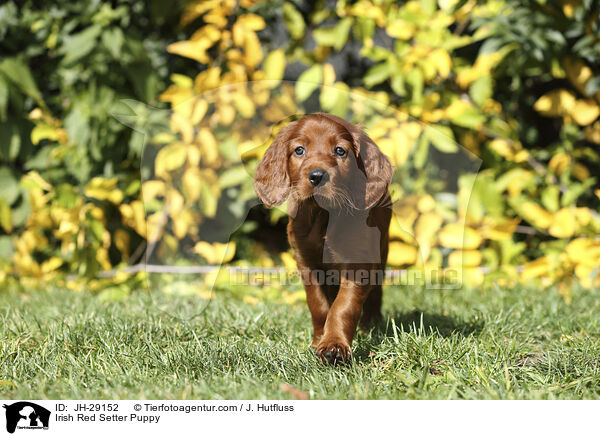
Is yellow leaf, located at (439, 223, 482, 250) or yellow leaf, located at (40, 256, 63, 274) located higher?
yellow leaf, located at (439, 223, 482, 250)

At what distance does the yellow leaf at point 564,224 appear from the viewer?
3.59 meters

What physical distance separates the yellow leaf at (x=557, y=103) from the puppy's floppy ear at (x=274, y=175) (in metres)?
2.58

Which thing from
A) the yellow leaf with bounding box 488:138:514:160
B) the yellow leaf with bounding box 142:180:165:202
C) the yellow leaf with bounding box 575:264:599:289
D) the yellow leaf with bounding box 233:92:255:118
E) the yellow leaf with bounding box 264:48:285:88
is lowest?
the yellow leaf with bounding box 575:264:599:289

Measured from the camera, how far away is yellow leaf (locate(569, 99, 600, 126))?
12.3 ft

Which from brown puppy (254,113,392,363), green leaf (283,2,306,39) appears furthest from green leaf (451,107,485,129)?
brown puppy (254,113,392,363)

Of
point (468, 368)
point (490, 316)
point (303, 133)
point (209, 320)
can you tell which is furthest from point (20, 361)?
point (490, 316)

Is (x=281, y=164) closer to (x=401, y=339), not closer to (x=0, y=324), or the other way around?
(x=401, y=339)

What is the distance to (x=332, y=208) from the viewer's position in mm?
1866

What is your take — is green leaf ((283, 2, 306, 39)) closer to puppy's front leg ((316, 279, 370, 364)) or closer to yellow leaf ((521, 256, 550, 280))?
yellow leaf ((521, 256, 550, 280))

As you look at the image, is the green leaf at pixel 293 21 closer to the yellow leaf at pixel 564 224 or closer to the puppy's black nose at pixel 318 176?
the yellow leaf at pixel 564 224

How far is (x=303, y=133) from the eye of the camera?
1.81 meters
